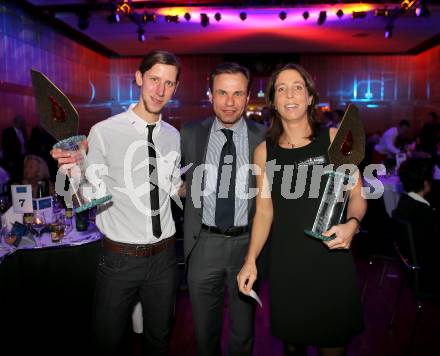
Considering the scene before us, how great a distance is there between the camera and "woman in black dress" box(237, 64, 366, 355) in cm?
181

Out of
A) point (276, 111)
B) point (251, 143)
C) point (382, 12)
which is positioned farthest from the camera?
point (382, 12)

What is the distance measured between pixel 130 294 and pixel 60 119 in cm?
99

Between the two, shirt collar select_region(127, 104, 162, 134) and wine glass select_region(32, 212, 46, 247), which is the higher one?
shirt collar select_region(127, 104, 162, 134)

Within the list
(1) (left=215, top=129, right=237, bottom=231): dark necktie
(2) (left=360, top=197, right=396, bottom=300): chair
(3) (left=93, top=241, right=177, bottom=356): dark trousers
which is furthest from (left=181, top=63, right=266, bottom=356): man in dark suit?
(2) (left=360, top=197, right=396, bottom=300): chair

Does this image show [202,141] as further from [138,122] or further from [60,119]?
[60,119]

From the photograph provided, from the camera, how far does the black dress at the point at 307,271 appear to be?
71.2 inches

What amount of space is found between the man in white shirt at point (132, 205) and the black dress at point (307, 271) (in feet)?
1.96

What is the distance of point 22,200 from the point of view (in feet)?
9.34

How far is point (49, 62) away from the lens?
935 cm

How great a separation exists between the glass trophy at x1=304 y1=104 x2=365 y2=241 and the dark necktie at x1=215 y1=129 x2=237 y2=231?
638 millimetres

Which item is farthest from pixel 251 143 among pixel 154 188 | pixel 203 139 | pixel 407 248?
pixel 407 248

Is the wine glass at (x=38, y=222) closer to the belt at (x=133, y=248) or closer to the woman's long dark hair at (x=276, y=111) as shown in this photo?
the belt at (x=133, y=248)

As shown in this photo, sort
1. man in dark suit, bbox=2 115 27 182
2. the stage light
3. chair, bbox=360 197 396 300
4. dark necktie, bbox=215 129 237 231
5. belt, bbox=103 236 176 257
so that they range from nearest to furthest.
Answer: belt, bbox=103 236 176 257
dark necktie, bbox=215 129 237 231
chair, bbox=360 197 396 300
man in dark suit, bbox=2 115 27 182
the stage light

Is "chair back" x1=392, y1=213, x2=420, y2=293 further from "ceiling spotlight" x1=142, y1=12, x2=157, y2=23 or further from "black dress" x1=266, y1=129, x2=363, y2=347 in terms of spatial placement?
"ceiling spotlight" x1=142, y1=12, x2=157, y2=23
